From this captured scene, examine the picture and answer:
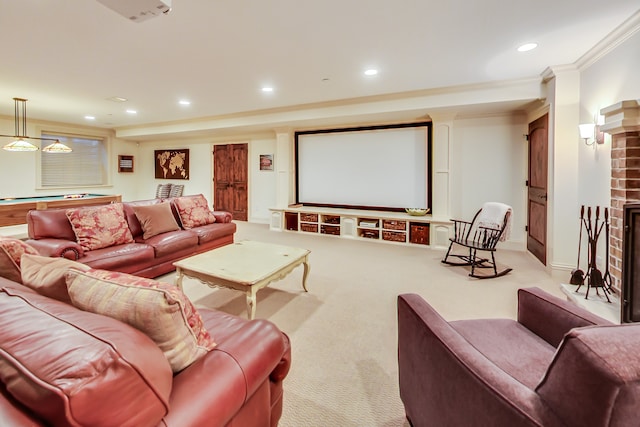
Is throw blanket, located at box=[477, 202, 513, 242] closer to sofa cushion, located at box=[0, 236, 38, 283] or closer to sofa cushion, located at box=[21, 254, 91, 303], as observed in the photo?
sofa cushion, located at box=[21, 254, 91, 303]

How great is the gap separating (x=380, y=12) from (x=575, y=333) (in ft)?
7.97

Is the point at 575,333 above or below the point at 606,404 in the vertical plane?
above

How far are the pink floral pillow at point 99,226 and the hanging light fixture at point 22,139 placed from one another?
273 cm

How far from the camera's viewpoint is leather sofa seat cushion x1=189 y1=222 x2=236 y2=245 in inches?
163

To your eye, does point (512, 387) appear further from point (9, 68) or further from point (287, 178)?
point (287, 178)

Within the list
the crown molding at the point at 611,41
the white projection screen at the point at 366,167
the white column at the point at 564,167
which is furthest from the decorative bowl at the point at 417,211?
the crown molding at the point at 611,41

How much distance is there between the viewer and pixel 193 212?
14.6ft

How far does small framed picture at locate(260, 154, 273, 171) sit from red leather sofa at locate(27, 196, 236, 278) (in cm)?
328

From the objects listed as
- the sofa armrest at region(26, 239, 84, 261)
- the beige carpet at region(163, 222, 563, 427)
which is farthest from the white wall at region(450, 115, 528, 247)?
the sofa armrest at region(26, 239, 84, 261)

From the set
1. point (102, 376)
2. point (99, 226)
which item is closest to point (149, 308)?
point (102, 376)

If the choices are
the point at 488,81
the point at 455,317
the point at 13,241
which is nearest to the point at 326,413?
the point at 455,317

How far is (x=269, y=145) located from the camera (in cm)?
720

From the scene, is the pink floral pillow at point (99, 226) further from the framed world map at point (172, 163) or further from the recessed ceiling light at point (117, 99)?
the framed world map at point (172, 163)

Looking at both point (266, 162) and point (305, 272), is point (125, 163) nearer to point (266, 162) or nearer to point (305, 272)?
point (266, 162)
